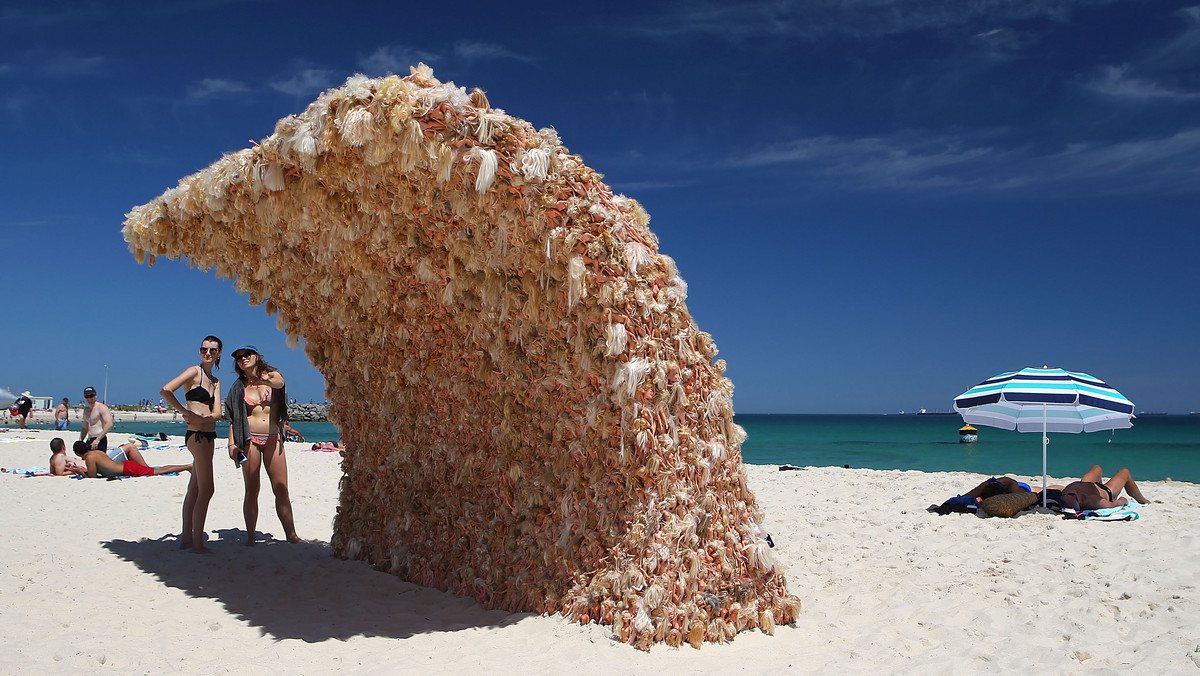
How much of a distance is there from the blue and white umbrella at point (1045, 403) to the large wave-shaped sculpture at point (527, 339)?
573 centimetres

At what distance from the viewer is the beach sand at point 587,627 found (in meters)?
3.75

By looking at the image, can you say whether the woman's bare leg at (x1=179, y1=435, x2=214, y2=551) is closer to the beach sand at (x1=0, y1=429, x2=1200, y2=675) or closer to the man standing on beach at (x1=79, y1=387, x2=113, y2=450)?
the beach sand at (x1=0, y1=429, x2=1200, y2=675)

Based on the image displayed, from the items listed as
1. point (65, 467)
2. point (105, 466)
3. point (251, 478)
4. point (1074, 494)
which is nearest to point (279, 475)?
point (251, 478)

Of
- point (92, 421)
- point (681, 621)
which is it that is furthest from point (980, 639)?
point (92, 421)

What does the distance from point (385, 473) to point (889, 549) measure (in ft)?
15.5

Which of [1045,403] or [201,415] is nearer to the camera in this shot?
[201,415]

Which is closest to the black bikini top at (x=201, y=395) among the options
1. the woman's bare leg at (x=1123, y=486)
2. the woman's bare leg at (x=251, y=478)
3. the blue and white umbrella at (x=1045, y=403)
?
the woman's bare leg at (x=251, y=478)

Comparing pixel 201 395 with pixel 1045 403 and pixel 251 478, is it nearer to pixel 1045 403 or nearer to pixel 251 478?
pixel 251 478

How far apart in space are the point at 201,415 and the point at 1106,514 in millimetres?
9167

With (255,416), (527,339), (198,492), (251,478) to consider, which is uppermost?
(527,339)

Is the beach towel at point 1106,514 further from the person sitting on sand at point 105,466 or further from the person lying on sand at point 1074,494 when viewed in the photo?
the person sitting on sand at point 105,466

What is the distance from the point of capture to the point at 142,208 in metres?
5.05

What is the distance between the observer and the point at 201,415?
5672 mm

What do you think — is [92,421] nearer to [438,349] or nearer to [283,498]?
[283,498]
